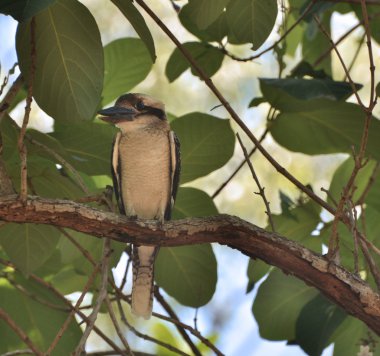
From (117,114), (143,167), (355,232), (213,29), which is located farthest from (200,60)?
(355,232)

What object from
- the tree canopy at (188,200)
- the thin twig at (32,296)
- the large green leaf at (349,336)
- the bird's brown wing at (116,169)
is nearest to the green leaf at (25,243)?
the tree canopy at (188,200)

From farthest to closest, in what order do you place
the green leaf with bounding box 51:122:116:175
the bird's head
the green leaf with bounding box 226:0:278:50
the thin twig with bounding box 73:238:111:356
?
the bird's head < the green leaf with bounding box 51:122:116:175 < the green leaf with bounding box 226:0:278:50 < the thin twig with bounding box 73:238:111:356

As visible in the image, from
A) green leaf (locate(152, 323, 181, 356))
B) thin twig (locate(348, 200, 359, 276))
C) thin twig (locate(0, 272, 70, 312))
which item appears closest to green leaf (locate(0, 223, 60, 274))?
thin twig (locate(0, 272, 70, 312))

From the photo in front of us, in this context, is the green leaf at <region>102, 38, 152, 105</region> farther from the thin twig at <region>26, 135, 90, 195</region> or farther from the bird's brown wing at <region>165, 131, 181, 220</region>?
the thin twig at <region>26, 135, 90, 195</region>

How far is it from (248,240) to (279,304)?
108cm

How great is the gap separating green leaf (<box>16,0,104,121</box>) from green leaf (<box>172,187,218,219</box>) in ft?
3.17

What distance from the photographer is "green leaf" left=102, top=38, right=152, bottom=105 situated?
4.20 m

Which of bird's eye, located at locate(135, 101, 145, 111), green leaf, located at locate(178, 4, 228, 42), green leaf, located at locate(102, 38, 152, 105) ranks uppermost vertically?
green leaf, located at locate(178, 4, 228, 42)

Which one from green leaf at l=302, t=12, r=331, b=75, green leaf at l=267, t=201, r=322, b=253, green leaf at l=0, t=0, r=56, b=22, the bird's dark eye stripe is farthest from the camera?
green leaf at l=302, t=12, r=331, b=75

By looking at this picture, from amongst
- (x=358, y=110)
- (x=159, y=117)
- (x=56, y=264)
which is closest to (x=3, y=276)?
(x=56, y=264)

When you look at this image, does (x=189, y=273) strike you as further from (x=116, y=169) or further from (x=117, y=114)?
(x=117, y=114)

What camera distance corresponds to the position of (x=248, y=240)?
3.16m

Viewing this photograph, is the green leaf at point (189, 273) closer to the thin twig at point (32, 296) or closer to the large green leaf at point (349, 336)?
the thin twig at point (32, 296)

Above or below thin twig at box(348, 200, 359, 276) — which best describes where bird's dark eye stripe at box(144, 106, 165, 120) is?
above
